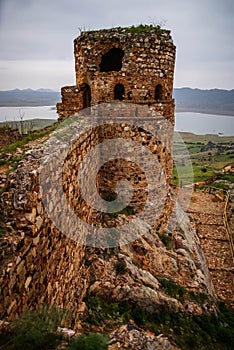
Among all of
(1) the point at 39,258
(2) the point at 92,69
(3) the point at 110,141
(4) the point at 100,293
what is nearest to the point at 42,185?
(1) the point at 39,258

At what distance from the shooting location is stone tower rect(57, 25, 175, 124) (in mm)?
7203

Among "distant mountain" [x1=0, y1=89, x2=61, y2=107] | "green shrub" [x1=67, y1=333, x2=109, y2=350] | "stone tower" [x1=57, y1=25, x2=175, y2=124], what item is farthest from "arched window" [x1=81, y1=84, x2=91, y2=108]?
"distant mountain" [x1=0, y1=89, x2=61, y2=107]

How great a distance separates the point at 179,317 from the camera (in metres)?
6.57

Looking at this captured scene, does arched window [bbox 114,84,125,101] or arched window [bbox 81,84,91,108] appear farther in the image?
arched window [bbox 114,84,125,101]

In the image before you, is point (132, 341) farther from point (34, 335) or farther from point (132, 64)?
point (132, 64)

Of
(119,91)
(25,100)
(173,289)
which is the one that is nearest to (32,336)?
(173,289)

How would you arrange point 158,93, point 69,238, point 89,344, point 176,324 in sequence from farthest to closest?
point 158,93
point 176,324
point 69,238
point 89,344

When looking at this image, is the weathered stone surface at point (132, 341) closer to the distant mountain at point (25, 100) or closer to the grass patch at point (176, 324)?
the grass patch at point (176, 324)

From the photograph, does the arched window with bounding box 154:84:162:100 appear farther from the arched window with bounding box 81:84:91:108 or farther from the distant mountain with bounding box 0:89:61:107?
the distant mountain with bounding box 0:89:61:107

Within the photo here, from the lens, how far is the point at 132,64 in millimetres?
7246

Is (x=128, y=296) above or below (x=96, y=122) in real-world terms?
below

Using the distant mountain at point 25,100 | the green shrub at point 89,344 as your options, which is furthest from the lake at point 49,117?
the green shrub at point 89,344

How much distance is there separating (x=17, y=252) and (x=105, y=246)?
406 cm

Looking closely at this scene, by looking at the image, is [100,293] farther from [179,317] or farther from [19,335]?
[19,335]
